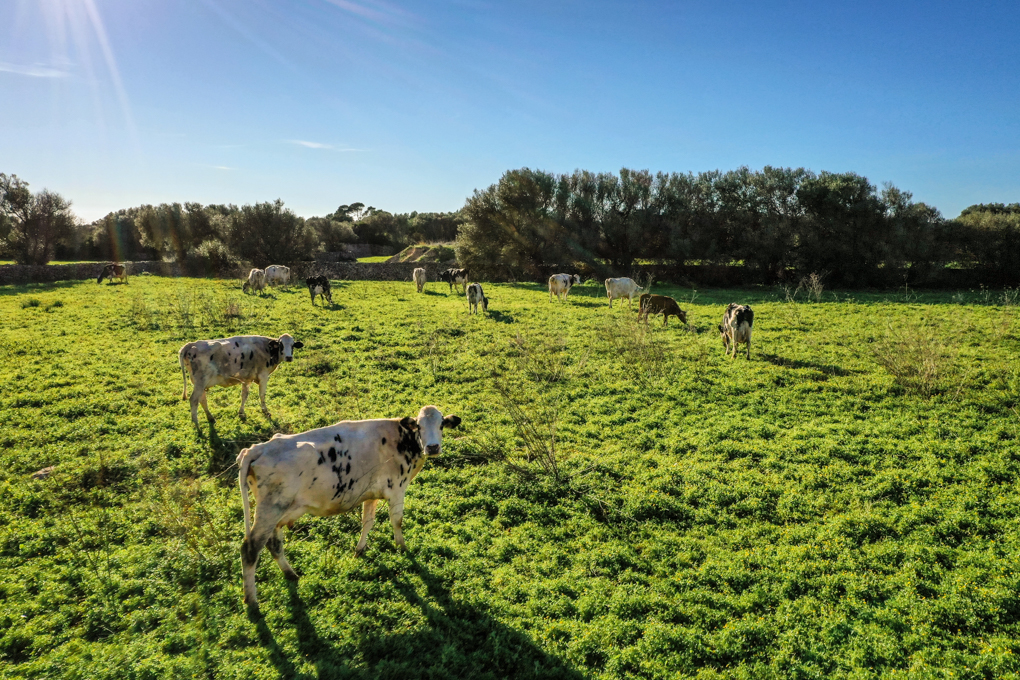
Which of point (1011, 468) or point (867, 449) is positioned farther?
point (867, 449)

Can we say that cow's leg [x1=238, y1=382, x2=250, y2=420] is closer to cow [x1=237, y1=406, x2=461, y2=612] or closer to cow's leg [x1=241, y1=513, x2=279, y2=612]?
cow [x1=237, y1=406, x2=461, y2=612]

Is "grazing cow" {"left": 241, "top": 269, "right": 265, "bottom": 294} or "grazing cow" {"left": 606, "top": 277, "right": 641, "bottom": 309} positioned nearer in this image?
"grazing cow" {"left": 606, "top": 277, "right": 641, "bottom": 309}

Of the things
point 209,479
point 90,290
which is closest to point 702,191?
point 209,479

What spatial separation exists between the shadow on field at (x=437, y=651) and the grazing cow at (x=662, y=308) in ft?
56.4

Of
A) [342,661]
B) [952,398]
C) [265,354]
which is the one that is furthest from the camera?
[265,354]

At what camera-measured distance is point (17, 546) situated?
20.9 ft

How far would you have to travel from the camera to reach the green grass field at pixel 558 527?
482 cm

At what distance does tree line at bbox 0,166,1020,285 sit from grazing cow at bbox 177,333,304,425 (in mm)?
31361

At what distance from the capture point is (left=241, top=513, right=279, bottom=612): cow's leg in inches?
208

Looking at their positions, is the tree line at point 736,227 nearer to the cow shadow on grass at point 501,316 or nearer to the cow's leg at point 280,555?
the cow shadow on grass at point 501,316

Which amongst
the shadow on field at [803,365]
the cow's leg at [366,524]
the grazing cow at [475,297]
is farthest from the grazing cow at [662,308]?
the cow's leg at [366,524]

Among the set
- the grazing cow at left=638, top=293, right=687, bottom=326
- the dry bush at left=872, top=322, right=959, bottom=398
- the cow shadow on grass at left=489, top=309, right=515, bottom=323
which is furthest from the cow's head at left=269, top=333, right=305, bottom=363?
the dry bush at left=872, top=322, right=959, bottom=398

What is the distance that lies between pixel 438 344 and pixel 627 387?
7306mm

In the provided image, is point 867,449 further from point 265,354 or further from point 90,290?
point 90,290
